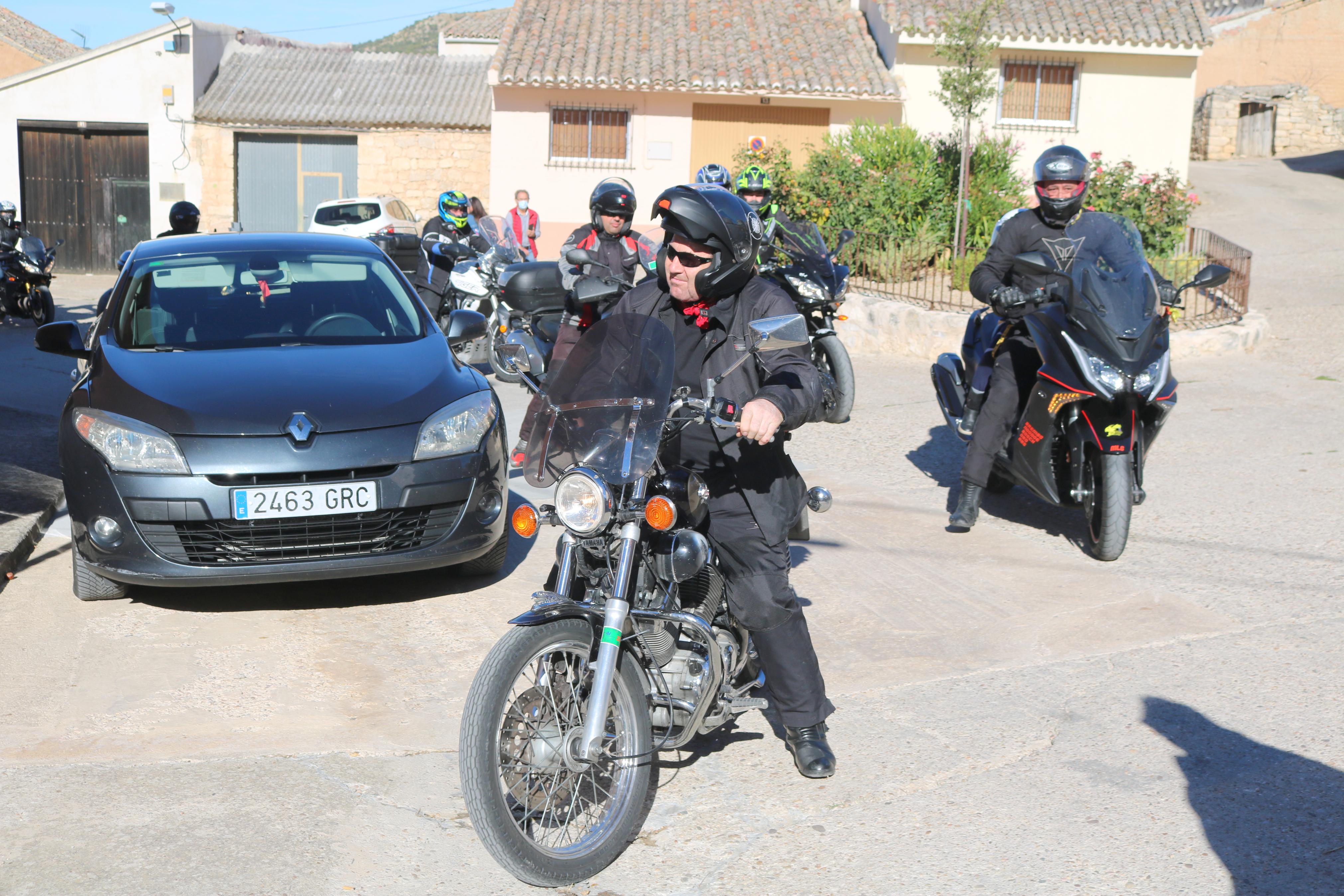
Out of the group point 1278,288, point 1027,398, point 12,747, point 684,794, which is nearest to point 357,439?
point 12,747

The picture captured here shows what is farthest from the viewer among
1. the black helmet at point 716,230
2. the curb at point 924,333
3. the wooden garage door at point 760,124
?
the wooden garage door at point 760,124

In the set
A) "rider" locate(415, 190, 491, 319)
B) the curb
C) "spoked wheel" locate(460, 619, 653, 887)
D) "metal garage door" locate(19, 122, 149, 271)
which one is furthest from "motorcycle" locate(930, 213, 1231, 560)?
"metal garage door" locate(19, 122, 149, 271)

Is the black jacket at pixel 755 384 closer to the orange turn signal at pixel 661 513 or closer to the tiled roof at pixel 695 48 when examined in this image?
the orange turn signal at pixel 661 513

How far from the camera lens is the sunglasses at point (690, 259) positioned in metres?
3.63

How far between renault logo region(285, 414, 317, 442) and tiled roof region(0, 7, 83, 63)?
38107mm

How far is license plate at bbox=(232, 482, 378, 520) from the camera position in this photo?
5.01m

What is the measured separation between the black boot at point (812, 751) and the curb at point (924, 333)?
30.4 ft

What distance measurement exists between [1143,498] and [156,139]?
30.1 m

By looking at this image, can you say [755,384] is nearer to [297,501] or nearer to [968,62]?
[297,501]

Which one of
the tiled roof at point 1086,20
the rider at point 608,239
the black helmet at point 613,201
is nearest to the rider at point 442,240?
the rider at point 608,239

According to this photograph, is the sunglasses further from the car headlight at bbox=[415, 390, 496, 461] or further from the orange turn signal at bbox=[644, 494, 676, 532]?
the car headlight at bbox=[415, 390, 496, 461]

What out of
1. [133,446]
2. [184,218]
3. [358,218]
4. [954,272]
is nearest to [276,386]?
[133,446]

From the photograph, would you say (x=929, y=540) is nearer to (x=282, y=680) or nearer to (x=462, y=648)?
(x=462, y=648)

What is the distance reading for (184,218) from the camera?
36.3ft
